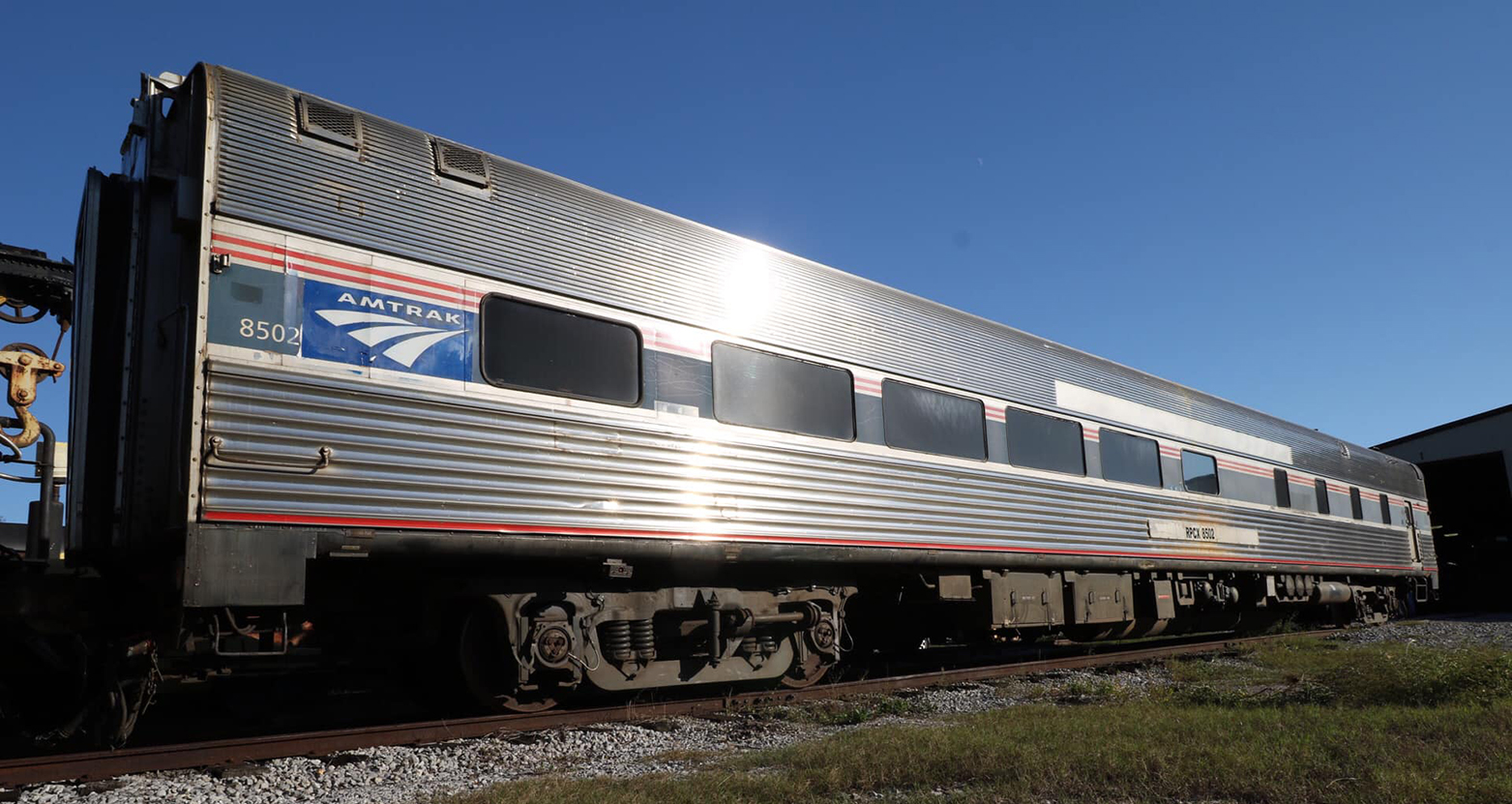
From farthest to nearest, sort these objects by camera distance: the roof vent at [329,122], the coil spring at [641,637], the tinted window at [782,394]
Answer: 1. the tinted window at [782,394]
2. the coil spring at [641,637]
3. the roof vent at [329,122]

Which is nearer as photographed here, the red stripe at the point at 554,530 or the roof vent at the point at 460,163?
the red stripe at the point at 554,530

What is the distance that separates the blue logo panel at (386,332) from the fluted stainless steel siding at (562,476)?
6.5 inches

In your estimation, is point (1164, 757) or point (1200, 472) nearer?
point (1164, 757)

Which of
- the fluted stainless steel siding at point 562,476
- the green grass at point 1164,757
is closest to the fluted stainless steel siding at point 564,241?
the fluted stainless steel siding at point 562,476

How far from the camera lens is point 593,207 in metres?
6.87

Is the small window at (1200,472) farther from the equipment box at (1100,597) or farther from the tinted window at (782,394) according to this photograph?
the tinted window at (782,394)

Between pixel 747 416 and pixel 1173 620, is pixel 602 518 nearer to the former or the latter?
pixel 747 416

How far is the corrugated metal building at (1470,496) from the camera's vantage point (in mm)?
27188

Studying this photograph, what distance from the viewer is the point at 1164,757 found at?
476cm

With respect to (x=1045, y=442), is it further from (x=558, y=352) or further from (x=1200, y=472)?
(x=558, y=352)

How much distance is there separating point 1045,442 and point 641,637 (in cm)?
547

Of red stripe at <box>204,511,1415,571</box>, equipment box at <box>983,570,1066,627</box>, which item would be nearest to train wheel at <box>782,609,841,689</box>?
red stripe at <box>204,511,1415,571</box>

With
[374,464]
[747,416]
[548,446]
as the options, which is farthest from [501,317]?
[747,416]

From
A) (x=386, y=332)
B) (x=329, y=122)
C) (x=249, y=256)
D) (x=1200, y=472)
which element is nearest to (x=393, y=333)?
(x=386, y=332)
